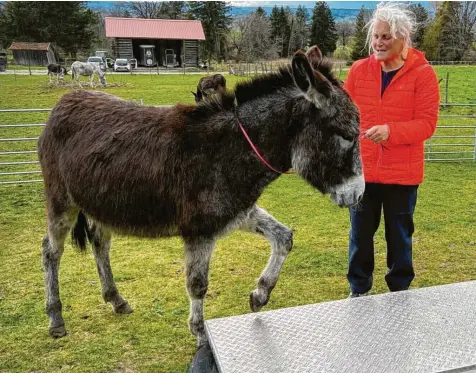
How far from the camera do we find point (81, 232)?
3711 millimetres

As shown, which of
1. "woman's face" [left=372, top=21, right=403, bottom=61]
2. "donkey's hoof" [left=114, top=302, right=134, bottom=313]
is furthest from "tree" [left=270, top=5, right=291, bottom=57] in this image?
"donkey's hoof" [left=114, top=302, right=134, bottom=313]

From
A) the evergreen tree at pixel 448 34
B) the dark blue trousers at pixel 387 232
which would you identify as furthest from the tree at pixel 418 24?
the evergreen tree at pixel 448 34

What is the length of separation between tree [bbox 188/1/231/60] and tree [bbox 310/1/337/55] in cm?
978

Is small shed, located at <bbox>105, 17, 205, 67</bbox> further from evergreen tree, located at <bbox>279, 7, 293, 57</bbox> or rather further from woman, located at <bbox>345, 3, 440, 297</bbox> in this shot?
woman, located at <bbox>345, 3, 440, 297</bbox>

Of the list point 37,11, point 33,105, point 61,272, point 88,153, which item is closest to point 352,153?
point 88,153

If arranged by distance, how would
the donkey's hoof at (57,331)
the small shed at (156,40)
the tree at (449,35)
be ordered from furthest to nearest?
the tree at (449,35) < the small shed at (156,40) < the donkey's hoof at (57,331)

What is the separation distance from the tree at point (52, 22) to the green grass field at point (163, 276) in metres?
40.0

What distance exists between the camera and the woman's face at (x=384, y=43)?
10.0 feet

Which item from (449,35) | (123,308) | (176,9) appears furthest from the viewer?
(176,9)

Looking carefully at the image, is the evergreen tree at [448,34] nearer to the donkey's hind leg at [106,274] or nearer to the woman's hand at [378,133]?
the woman's hand at [378,133]

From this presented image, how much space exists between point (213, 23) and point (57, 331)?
49.2m

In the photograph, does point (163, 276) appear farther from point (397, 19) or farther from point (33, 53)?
point (33, 53)

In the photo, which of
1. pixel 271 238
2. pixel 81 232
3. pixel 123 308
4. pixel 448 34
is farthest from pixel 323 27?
pixel 271 238

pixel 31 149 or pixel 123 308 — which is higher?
pixel 31 149
